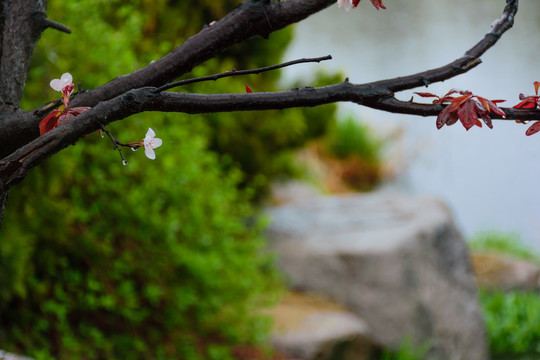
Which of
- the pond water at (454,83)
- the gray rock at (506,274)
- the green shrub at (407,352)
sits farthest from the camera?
the pond water at (454,83)

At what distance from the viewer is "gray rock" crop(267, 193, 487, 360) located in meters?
3.71

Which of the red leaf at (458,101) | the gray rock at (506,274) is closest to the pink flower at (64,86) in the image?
the red leaf at (458,101)

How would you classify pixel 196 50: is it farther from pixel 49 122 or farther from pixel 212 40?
pixel 49 122

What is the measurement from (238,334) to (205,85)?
1.21 meters

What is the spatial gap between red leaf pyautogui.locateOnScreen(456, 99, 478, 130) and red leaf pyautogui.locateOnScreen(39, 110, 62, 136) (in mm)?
597

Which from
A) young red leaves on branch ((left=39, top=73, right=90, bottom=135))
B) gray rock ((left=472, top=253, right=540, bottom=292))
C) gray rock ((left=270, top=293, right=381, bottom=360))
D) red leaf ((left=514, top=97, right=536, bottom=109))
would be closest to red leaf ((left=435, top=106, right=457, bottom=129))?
red leaf ((left=514, top=97, right=536, bottom=109))

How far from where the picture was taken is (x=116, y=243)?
2.81m

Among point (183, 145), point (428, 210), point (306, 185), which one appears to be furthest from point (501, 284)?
point (183, 145)

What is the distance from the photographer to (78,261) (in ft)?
9.11

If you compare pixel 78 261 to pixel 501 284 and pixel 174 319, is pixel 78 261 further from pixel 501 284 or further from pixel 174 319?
pixel 501 284

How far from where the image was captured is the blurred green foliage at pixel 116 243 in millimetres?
2453

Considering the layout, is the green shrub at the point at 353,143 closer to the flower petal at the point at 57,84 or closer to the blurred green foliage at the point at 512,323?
the blurred green foliage at the point at 512,323

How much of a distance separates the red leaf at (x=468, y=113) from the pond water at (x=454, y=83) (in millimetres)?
5575

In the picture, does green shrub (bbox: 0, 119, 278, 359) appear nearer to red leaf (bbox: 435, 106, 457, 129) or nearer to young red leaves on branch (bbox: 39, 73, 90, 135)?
young red leaves on branch (bbox: 39, 73, 90, 135)
